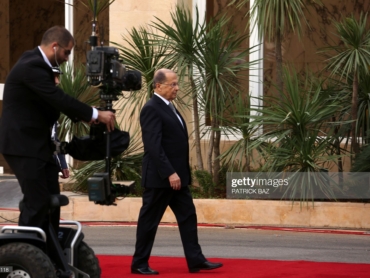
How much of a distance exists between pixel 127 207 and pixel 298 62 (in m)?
3.94

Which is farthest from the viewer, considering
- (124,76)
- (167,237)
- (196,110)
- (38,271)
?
(196,110)

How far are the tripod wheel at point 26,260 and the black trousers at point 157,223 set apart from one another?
6.01ft

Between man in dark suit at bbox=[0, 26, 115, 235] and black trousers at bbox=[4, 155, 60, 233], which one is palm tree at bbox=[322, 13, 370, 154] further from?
black trousers at bbox=[4, 155, 60, 233]

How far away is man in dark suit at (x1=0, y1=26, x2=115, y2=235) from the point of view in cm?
665

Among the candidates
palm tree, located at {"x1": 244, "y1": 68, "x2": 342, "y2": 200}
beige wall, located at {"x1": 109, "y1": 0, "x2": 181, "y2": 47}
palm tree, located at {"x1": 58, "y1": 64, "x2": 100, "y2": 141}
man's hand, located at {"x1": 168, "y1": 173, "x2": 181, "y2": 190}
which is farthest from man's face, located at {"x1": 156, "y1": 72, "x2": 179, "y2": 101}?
beige wall, located at {"x1": 109, "y1": 0, "x2": 181, "y2": 47}

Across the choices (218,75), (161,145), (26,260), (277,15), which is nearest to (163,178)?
(161,145)

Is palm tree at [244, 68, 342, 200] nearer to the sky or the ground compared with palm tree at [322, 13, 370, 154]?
nearer to the ground

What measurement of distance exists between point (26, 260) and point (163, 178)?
198 centimetres

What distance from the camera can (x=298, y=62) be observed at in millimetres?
14328

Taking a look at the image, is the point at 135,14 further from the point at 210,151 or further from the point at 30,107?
the point at 30,107

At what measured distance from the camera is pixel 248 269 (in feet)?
27.7

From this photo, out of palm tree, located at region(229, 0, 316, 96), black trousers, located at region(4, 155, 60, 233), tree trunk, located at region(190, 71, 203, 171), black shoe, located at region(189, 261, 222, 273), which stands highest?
palm tree, located at region(229, 0, 316, 96)

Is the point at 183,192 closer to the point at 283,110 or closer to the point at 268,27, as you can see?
the point at 283,110

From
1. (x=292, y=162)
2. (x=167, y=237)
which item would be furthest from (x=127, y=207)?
(x=292, y=162)
